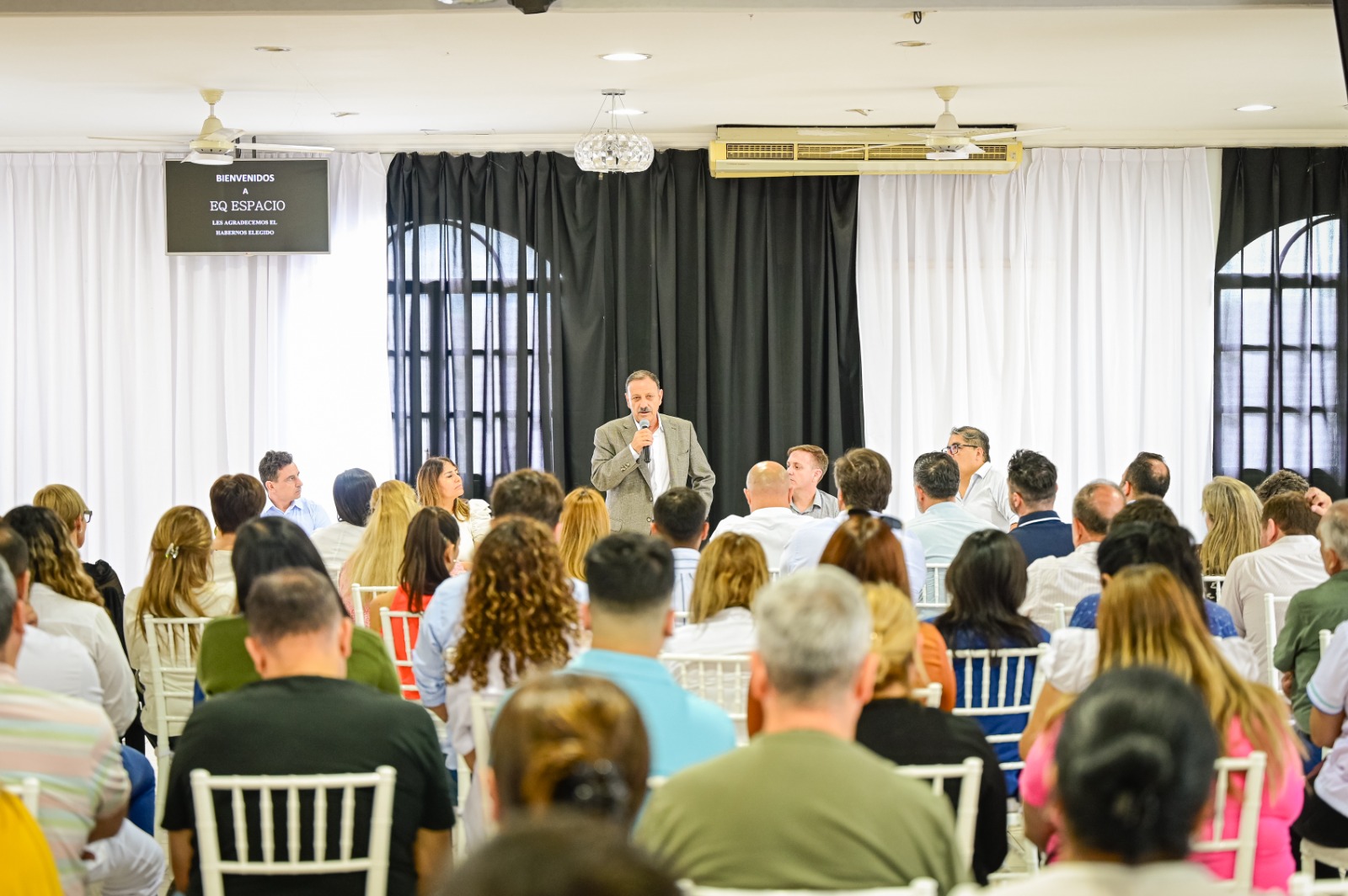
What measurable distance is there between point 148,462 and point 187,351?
0.71 metres

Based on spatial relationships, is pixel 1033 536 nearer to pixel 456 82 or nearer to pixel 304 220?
pixel 456 82

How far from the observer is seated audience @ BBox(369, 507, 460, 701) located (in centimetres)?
411

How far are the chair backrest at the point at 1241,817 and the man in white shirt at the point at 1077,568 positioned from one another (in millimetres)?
1843

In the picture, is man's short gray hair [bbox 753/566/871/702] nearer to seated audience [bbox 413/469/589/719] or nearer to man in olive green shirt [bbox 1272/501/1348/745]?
seated audience [bbox 413/469/589/719]

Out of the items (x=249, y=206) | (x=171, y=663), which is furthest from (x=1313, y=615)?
(x=249, y=206)

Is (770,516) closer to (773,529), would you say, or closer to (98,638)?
(773,529)

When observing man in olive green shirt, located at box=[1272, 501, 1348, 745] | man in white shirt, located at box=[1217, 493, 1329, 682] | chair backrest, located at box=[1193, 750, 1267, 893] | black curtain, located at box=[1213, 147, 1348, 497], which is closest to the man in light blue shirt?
man in white shirt, located at box=[1217, 493, 1329, 682]

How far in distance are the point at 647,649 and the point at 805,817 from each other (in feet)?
2.85

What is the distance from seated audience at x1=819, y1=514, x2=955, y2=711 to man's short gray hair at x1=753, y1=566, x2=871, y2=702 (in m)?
1.20

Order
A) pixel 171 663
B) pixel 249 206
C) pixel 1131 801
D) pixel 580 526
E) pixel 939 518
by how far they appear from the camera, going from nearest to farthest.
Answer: pixel 1131 801
pixel 171 663
pixel 580 526
pixel 939 518
pixel 249 206

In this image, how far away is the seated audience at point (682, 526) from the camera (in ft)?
14.8

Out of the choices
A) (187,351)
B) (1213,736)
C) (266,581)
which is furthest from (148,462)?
(1213,736)

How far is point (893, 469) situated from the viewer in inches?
335

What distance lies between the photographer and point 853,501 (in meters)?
5.21
